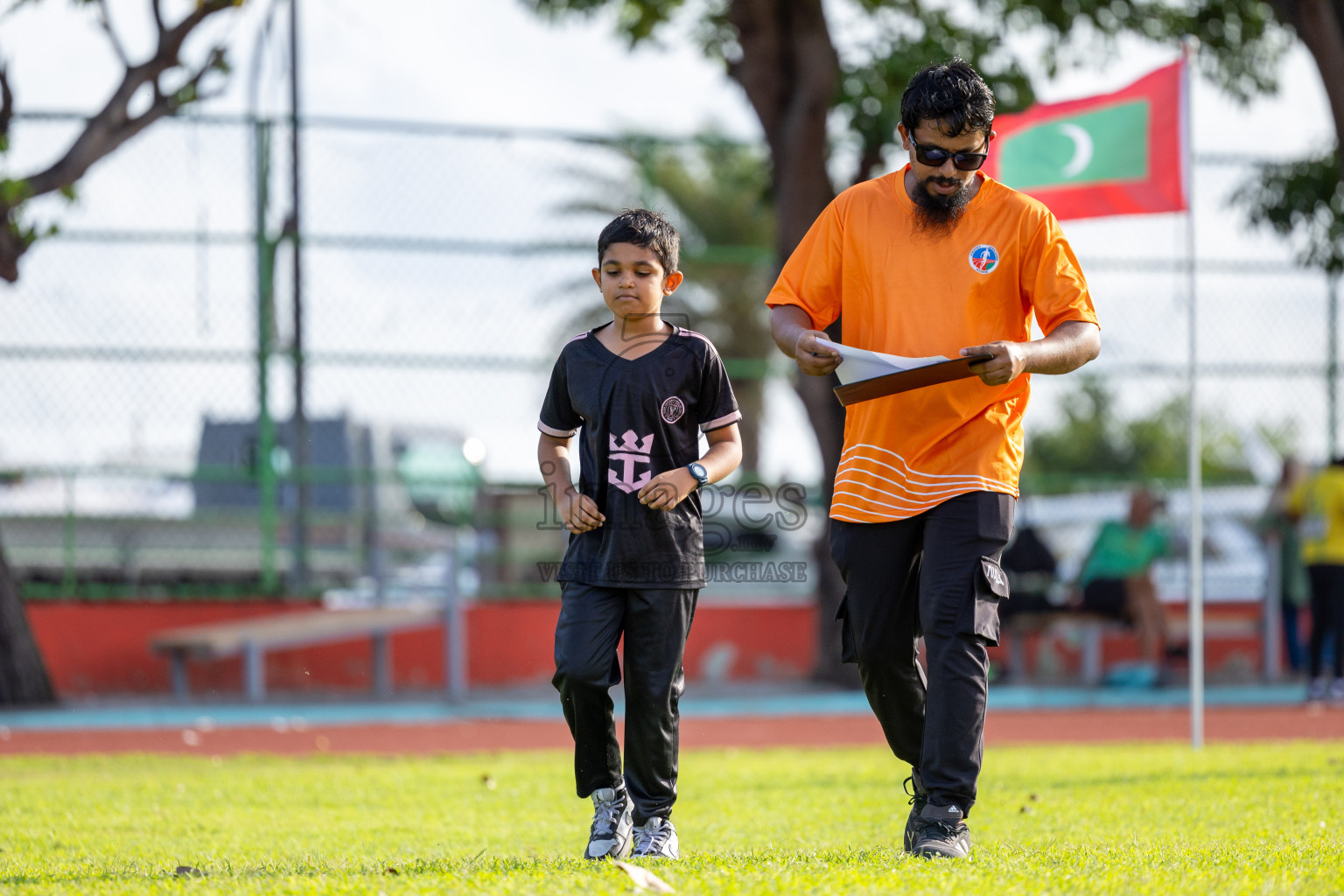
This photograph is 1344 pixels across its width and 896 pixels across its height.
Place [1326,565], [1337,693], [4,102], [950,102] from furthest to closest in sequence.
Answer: [1337,693]
[1326,565]
[4,102]
[950,102]

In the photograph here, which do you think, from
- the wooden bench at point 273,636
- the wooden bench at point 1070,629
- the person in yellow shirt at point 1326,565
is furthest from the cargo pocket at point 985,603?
the wooden bench at point 1070,629

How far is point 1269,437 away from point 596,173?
8096 mm

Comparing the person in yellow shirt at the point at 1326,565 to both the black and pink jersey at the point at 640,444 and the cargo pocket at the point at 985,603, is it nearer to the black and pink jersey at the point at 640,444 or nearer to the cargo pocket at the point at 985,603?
the cargo pocket at the point at 985,603

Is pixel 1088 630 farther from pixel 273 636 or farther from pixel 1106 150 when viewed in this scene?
pixel 273 636

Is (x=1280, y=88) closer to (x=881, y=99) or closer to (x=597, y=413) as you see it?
(x=881, y=99)

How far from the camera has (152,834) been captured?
488cm

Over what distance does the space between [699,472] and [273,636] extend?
769cm

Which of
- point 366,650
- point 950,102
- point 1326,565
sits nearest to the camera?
point 950,102

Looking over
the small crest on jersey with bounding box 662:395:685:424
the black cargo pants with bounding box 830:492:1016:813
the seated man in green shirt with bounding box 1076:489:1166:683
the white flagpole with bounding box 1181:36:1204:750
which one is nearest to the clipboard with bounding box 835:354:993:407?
the black cargo pants with bounding box 830:492:1016:813

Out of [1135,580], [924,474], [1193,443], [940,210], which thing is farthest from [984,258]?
[1135,580]

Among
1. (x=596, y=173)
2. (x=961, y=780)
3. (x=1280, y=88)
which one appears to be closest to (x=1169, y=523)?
(x=1280, y=88)

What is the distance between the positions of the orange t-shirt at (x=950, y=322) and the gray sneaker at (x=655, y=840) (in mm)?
968

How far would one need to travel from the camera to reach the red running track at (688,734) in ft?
28.5

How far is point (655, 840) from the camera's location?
3.93 metres
